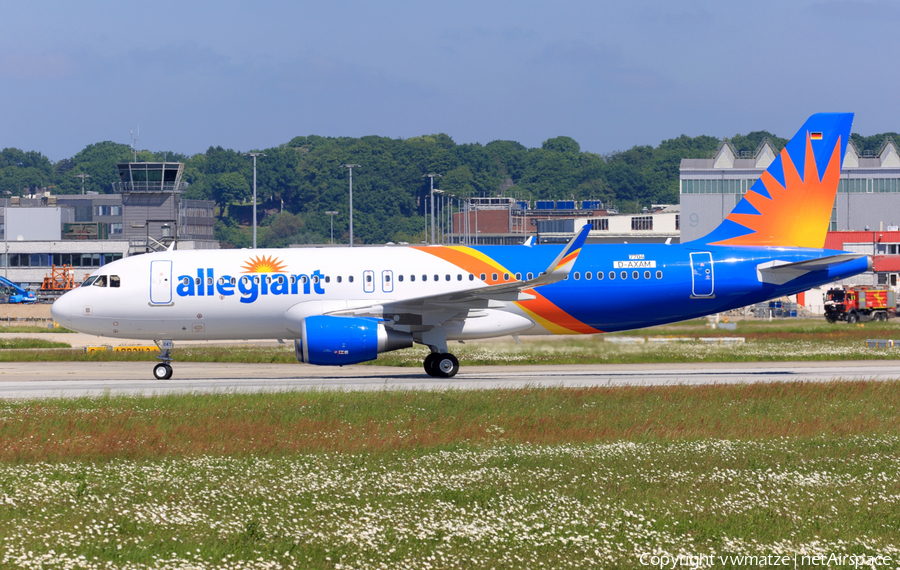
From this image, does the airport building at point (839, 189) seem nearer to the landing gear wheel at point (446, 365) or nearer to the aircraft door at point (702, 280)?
the aircraft door at point (702, 280)

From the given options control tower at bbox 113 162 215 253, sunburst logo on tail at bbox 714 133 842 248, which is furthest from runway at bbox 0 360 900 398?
control tower at bbox 113 162 215 253

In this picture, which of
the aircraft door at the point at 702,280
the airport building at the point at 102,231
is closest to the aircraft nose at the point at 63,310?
the aircraft door at the point at 702,280

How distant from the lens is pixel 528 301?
2866 cm

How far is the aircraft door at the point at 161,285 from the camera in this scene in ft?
94.0

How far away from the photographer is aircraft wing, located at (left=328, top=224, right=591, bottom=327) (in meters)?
26.9

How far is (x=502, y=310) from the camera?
28.5 meters

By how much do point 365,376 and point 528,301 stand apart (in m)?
5.85

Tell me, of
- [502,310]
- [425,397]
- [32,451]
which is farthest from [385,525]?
[502,310]

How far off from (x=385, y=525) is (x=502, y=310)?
61.0 ft

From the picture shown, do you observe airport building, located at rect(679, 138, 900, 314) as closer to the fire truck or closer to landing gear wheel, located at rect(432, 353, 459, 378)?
the fire truck

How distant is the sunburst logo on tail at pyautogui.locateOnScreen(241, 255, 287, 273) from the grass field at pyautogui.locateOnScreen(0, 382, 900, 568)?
26.6 ft

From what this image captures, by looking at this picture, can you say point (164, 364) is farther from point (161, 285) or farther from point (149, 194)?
point (149, 194)

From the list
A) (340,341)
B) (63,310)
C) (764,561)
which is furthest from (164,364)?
(764,561)

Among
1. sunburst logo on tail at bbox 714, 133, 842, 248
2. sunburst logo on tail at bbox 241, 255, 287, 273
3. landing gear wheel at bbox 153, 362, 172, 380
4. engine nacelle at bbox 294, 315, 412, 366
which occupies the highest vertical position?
sunburst logo on tail at bbox 714, 133, 842, 248
